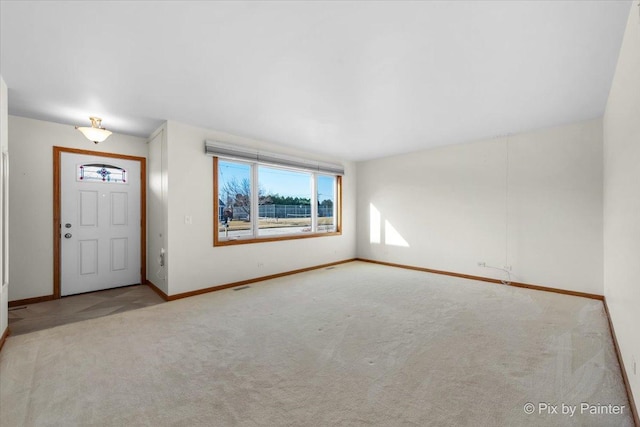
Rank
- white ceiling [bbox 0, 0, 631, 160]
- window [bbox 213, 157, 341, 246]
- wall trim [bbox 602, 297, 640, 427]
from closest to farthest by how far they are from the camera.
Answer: wall trim [bbox 602, 297, 640, 427], white ceiling [bbox 0, 0, 631, 160], window [bbox 213, 157, 341, 246]

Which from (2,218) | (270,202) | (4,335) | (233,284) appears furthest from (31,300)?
(270,202)

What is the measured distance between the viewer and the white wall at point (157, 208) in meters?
4.08

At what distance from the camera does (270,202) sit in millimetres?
5414

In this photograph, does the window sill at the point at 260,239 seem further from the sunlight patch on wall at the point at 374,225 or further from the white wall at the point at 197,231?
the sunlight patch on wall at the point at 374,225

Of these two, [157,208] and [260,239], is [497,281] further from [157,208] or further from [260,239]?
[157,208]

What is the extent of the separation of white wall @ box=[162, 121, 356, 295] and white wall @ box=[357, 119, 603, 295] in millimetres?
2773

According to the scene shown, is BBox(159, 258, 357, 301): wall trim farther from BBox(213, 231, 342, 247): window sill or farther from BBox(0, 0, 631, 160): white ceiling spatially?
BBox(0, 0, 631, 160): white ceiling

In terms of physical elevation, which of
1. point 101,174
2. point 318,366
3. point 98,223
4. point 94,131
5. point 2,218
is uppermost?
point 94,131

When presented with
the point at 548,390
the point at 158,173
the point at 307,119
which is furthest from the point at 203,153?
the point at 548,390

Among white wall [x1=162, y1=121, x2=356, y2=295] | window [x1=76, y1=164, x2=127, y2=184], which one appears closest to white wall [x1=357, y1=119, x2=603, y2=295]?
white wall [x1=162, y1=121, x2=356, y2=295]

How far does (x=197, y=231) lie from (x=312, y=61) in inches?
119

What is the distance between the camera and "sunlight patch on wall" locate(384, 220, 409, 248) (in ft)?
19.8

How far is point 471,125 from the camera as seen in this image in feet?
13.6

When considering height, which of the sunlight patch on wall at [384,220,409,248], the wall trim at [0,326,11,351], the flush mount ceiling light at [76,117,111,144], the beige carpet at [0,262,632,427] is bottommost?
the beige carpet at [0,262,632,427]
